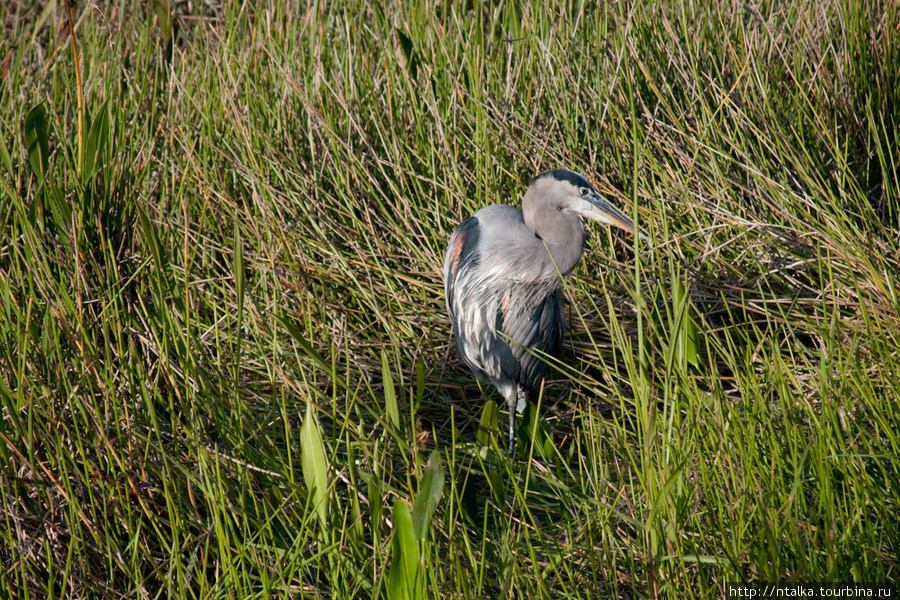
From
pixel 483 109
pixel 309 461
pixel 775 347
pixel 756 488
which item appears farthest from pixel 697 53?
pixel 309 461

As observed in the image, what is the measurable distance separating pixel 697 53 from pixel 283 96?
1576 millimetres

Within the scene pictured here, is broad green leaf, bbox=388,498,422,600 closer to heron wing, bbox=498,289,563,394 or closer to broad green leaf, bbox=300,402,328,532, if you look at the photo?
broad green leaf, bbox=300,402,328,532

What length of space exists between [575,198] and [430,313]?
2.28ft

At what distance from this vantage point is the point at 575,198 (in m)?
2.00

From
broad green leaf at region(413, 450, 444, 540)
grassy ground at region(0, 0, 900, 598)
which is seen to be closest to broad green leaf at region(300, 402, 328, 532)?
grassy ground at region(0, 0, 900, 598)

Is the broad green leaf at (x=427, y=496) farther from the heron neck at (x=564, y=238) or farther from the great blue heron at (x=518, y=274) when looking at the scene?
the heron neck at (x=564, y=238)

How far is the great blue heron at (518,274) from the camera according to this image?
6.61 feet

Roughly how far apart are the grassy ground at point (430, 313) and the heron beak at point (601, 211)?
130mm

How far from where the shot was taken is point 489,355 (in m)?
2.08

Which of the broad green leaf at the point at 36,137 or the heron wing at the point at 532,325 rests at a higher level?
the broad green leaf at the point at 36,137

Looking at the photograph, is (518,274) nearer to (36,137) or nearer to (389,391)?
(389,391)

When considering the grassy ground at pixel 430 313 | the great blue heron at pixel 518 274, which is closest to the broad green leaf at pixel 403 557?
the grassy ground at pixel 430 313

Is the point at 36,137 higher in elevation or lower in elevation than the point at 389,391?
higher

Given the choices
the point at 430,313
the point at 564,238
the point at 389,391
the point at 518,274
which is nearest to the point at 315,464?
the point at 389,391
